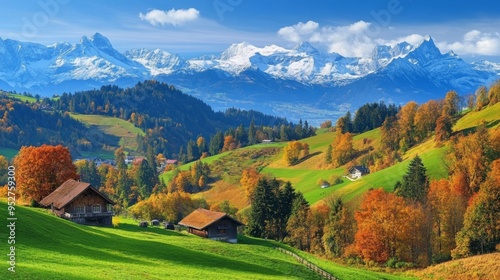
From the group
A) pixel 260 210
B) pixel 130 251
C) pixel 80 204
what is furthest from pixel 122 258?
pixel 260 210

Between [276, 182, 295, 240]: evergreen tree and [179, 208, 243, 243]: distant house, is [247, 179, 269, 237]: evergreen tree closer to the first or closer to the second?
[276, 182, 295, 240]: evergreen tree

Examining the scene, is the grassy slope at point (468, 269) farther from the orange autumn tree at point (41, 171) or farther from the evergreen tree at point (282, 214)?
the orange autumn tree at point (41, 171)

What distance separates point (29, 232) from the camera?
48625 mm

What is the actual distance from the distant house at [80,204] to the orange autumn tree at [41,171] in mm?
4529

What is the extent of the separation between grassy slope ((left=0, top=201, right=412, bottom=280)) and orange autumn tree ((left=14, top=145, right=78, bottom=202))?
83.1 ft

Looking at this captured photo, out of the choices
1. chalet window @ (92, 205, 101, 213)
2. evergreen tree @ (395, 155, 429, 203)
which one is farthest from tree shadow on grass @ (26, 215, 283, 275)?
evergreen tree @ (395, 155, 429, 203)

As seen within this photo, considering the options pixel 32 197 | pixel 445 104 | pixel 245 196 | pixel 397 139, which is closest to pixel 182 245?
pixel 32 197

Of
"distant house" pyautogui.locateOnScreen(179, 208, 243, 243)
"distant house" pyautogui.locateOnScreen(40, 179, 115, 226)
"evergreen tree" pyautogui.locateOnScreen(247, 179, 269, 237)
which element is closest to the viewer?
"distant house" pyautogui.locateOnScreen(40, 179, 115, 226)

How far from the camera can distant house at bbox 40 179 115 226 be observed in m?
76.3

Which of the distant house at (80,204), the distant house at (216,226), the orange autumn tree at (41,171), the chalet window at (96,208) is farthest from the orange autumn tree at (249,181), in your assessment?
the chalet window at (96,208)

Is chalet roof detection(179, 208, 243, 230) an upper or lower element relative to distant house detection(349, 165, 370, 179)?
lower

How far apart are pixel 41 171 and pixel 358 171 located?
107 meters

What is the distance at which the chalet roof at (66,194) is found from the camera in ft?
250

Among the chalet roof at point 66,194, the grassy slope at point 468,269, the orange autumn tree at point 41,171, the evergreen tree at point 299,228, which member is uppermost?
the orange autumn tree at point 41,171
